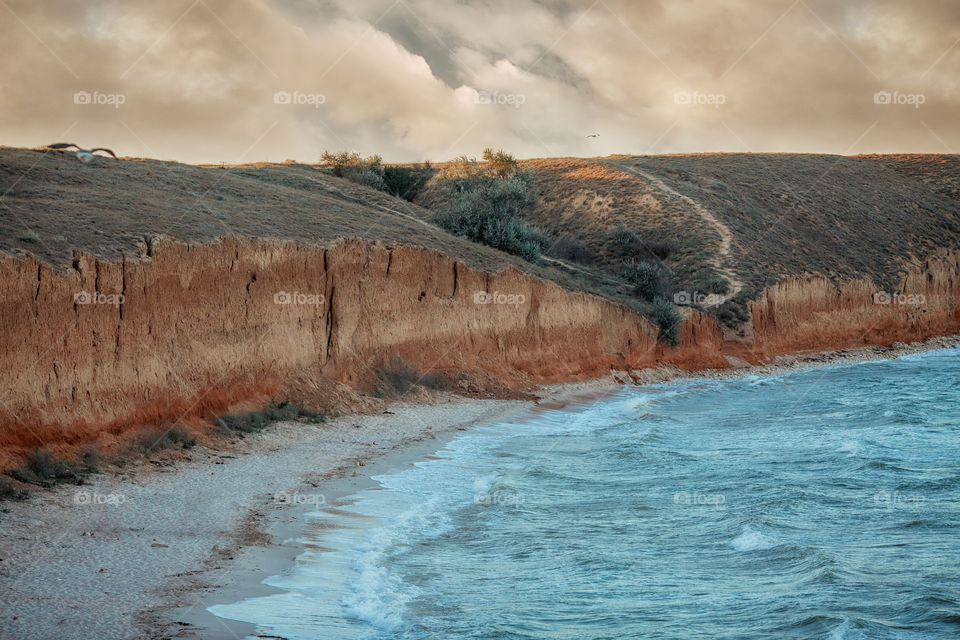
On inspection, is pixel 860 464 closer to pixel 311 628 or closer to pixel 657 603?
pixel 657 603

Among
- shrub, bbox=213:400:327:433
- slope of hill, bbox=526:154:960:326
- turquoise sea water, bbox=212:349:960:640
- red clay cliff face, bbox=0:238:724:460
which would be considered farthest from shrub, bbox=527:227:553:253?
shrub, bbox=213:400:327:433

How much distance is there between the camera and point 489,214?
33.8m

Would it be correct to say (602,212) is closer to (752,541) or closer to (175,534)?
(752,541)

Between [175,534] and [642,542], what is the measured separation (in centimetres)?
589

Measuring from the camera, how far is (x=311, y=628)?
7.45 m

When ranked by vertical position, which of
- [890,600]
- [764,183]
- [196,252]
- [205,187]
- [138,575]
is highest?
[764,183]

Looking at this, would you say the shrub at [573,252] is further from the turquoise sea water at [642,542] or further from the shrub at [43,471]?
the shrub at [43,471]

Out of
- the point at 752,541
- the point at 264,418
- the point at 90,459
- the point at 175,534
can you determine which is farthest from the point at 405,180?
the point at 175,534

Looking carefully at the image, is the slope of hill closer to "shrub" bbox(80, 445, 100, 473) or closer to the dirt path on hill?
the dirt path on hill

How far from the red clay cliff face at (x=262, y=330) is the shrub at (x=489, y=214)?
5.79 meters

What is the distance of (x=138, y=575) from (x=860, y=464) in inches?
518

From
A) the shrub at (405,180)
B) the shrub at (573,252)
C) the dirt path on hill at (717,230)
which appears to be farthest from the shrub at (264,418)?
the shrub at (405,180)

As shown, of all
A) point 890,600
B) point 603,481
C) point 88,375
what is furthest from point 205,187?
point 890,600

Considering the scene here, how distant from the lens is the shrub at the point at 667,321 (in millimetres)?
30719
